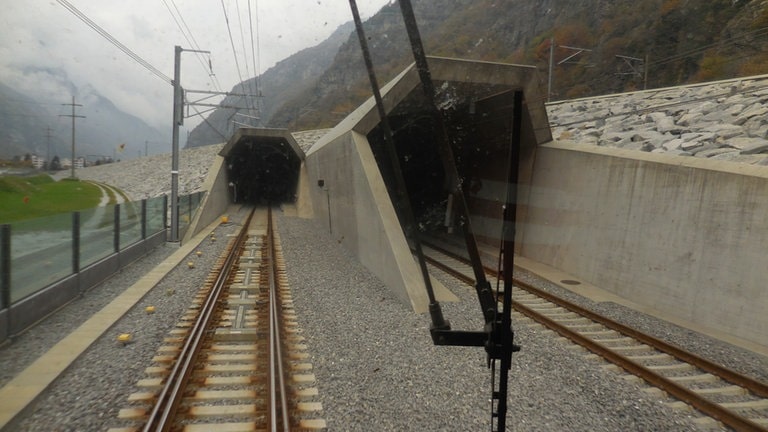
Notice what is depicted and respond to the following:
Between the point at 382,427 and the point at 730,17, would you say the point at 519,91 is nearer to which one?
the point at 382,427

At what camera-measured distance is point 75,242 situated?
28.5ft

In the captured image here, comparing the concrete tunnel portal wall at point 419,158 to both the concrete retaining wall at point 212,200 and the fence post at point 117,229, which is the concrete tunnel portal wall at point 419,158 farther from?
the fence post at point 117,229

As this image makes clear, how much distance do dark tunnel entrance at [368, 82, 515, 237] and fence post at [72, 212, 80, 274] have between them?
7.61 m

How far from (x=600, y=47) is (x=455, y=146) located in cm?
2874

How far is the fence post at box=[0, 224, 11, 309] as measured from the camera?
6109mm

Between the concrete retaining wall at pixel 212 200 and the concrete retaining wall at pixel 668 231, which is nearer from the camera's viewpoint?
the concrete retaining wall at pixel 668 231

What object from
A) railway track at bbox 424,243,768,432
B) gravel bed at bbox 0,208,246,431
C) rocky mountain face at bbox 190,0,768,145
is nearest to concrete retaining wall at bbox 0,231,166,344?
gravel bed at bbox 0,208,246,431

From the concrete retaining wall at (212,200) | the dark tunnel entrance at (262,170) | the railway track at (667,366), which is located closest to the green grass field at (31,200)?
the concrete retaining wall at (212,200)

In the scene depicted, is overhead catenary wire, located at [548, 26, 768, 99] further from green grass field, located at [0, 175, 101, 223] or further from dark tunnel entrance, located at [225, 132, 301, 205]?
green grass field, located at [0, 175, 101, 223]

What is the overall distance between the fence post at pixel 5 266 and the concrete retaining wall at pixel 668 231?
10741 mm

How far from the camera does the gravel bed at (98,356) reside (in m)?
4.45

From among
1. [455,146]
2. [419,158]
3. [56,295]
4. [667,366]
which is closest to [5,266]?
[56,295]

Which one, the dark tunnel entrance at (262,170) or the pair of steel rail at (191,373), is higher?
the dark tunnel entrance at (262,170)

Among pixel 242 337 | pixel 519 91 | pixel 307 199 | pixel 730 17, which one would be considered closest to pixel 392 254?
pixel 242 337
